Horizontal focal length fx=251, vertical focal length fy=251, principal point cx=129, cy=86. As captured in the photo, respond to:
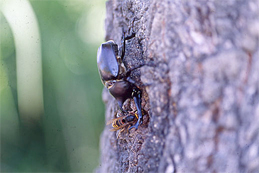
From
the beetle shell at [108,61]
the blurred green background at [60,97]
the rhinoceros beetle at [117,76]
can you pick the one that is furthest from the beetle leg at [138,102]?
the blurred green background at [60,97]

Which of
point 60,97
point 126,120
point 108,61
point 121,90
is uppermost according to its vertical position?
point 108,61

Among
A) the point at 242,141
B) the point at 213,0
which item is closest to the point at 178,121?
the point at 242,141

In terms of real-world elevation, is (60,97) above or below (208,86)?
below

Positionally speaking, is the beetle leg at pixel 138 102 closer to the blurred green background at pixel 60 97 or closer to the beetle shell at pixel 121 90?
the beetle shell at pixel 121 90

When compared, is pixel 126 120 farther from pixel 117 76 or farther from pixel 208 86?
pixel 208 86

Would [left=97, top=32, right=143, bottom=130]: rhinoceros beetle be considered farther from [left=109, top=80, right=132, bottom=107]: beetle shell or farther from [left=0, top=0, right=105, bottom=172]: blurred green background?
[left=0, top=0, right=105, bottom=172]: blurred green background

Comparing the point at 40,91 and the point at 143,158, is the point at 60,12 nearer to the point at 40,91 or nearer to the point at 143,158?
the point at 40,91

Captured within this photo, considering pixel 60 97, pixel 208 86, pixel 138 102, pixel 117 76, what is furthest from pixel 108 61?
pixel 60 97

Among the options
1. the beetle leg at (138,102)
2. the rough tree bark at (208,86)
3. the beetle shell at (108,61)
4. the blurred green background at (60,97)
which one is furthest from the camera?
the blurred green background at (60,97)
